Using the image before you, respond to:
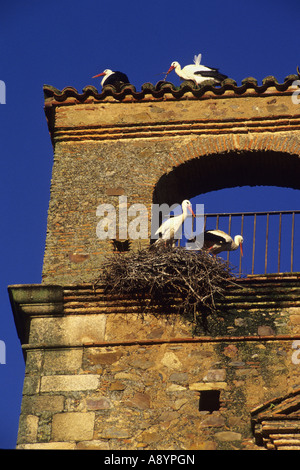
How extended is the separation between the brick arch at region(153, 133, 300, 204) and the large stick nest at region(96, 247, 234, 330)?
4.18 feet

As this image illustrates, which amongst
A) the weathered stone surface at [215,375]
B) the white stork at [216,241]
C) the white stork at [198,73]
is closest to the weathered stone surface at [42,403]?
the weathered stone surface at [215,375]

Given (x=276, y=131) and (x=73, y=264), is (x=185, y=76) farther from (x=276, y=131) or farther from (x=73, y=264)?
(x=73, y=264)

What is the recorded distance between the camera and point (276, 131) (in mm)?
13766

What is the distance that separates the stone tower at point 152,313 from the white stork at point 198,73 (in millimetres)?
461

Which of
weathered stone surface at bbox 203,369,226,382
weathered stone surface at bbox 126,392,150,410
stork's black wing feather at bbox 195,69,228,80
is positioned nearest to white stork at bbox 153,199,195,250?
weathered stone surface at bbox 203,369,226,382

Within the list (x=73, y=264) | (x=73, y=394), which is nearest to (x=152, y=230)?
(x=73, y=264)

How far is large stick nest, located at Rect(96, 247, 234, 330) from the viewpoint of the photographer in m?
12.4

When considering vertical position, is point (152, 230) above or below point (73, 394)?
above

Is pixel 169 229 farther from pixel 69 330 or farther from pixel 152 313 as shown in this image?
pixel 69 330

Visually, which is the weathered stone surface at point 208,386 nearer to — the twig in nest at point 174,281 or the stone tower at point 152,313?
the stone tower at point 152,313
